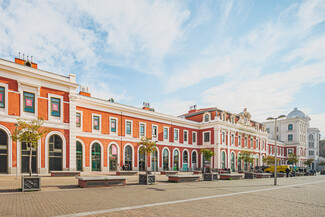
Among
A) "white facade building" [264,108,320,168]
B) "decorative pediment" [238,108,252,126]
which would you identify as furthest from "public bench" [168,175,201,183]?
"white facade building" [264,108,320,168]

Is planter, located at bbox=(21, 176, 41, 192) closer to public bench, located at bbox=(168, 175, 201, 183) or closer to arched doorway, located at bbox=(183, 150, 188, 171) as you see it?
public bench, located at bbox=(168, 175, 201, 183)

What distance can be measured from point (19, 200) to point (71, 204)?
263cm

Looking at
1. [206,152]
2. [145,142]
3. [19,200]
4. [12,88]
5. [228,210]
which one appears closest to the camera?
[228,210]

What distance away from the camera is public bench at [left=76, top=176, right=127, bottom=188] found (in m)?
14.6

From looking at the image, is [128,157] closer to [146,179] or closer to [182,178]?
[182,178]

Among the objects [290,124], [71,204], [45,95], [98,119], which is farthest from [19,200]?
[290,124]

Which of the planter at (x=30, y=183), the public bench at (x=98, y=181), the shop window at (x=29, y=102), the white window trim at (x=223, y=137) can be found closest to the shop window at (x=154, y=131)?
the white window trim at (x=223, y=137)

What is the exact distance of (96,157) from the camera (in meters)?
30.6

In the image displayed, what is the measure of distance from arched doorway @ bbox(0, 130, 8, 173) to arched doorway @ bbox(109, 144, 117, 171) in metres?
13.5

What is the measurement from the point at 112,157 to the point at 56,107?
11.5m

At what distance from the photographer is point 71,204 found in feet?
31.6

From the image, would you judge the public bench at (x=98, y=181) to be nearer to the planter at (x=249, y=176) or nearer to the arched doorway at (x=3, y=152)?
the arched doorway at (x=3, y=152)

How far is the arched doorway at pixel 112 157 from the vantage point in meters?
32.1

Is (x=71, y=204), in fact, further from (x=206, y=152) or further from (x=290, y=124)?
(x=290, y=124)
